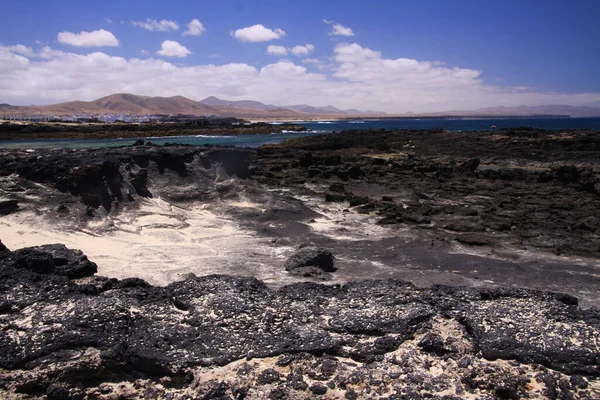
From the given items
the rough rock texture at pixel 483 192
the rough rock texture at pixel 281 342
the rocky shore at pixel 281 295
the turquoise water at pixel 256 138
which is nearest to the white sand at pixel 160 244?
the rocky shore at pixel 281 295

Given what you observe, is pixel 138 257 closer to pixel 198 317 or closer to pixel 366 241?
pixel 198 317

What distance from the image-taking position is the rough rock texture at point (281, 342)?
194 inches

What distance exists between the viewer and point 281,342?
17.9ft

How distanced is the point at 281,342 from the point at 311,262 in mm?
3588

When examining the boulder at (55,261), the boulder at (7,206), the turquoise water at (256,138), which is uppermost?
the turquoise water at (256,138)

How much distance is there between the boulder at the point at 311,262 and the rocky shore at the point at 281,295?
56 mm

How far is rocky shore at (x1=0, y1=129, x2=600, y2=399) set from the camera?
16.5 ft

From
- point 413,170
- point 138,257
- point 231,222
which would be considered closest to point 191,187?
point 231,222

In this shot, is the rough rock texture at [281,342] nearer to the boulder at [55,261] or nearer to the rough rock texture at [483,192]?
the boulder at [55,261]

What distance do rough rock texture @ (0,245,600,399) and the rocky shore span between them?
0.07ft

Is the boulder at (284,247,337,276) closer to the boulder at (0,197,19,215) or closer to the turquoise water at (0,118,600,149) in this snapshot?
the boulder at (0,197,19,215)

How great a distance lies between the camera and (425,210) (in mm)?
15344

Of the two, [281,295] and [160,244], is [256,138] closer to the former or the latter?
[160,244]

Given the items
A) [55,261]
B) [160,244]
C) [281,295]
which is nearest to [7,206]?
[160,244]
